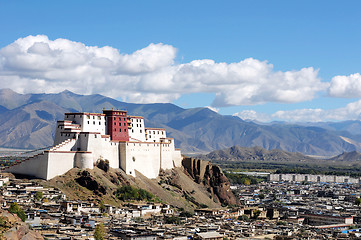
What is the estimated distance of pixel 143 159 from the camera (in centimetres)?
12238

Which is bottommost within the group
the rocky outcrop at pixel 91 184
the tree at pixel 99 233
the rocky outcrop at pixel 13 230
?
the tree at pixel 99 233

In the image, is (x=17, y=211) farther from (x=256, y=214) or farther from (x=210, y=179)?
(x=210, y=179)

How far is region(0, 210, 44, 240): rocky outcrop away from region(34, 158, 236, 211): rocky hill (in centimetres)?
3555

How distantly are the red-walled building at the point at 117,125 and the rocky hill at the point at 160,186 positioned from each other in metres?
6.81

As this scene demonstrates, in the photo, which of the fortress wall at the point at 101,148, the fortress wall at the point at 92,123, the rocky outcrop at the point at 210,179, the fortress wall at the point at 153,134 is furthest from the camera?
the rocky outcrop at the point at 210,179

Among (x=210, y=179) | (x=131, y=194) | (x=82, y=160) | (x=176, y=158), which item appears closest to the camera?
(x=82, y=160)

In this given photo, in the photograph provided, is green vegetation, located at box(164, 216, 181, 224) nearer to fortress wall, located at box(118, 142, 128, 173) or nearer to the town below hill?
the town below hill

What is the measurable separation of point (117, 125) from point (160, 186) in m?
13.8

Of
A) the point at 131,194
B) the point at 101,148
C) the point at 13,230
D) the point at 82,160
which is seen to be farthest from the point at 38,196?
the point at 13,230

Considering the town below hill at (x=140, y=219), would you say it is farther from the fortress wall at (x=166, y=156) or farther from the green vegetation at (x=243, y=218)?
the fortress wall at (x=166, y=156)

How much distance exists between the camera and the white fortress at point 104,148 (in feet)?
347

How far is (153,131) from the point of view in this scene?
132 metres

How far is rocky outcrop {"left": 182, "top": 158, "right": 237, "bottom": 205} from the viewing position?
13388 centimetres

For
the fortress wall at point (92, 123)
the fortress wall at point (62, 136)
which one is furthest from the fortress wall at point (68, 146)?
the fortress wall at point (92, 123)
